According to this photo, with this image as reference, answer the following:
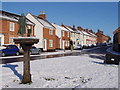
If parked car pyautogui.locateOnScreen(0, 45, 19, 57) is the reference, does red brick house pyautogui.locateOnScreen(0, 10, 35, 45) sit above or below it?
above

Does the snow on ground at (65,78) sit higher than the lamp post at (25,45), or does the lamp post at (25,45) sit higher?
the lamp post at (25,45)

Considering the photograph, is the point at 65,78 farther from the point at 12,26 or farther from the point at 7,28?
the point at 12,26

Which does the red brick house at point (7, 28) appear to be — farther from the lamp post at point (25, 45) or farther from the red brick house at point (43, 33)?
the lamp post at point (25, 45)

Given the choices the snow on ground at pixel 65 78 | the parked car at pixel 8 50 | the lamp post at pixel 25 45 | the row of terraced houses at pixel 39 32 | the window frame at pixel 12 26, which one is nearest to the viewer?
the snow on ground at pixel 65 78

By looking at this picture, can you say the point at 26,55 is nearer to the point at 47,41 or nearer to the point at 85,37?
the point at 47,41

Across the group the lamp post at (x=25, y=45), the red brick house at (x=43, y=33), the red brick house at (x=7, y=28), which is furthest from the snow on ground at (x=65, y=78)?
the red brick house at (x=43, y=33)

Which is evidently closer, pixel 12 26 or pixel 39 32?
pixel 12 26

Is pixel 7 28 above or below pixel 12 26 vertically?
below

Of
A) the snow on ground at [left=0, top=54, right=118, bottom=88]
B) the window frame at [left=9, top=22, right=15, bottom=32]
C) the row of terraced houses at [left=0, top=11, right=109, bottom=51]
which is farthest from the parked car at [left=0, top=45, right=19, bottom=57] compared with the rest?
the snow on ground at [left=0, top=54, right=118, bottom=88]

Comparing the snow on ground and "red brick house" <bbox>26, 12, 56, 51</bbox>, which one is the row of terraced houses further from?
the snow on ground

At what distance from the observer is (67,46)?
4359 centimetres

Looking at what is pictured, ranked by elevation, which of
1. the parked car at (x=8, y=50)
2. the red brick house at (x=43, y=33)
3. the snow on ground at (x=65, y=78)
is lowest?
the snow on ground at (x=65, y=78)

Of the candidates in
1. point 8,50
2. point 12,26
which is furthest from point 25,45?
point 12,26

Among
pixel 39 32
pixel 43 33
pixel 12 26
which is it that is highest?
pixel 12 26
